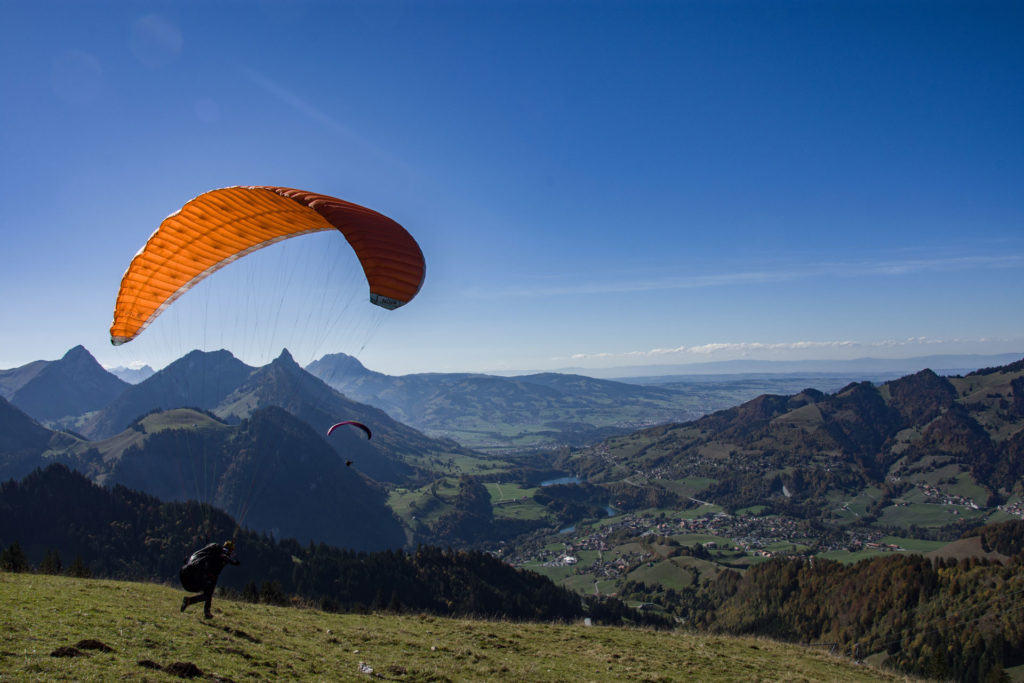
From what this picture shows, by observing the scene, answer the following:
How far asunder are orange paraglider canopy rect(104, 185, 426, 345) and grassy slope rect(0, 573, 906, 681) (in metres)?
8.56

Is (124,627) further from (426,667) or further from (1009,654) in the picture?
(1009,654)

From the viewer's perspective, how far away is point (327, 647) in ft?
47.9

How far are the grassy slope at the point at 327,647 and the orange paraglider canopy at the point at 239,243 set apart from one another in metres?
8.56

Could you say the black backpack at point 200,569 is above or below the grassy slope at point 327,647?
above

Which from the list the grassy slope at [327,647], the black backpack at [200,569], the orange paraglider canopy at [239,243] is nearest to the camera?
the grassy slope at [327,647]

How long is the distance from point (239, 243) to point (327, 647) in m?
13.7

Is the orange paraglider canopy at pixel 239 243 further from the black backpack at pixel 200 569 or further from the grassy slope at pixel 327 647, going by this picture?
the grassy slope at pixel 327 647

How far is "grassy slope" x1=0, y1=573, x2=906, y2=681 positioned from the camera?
980cm

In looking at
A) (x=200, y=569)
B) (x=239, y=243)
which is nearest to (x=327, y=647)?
(x=200, y=569)

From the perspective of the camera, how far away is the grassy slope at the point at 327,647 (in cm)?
980

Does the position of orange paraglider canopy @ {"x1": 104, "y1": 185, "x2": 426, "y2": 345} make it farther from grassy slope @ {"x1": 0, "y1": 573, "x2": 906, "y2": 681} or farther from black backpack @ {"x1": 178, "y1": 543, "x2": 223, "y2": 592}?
grassy slope @ {"x1": 0, "y1": 573, "x2": 906, "y2": 681}

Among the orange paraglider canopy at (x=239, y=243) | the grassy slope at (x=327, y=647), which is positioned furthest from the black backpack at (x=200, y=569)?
the orange paraglider canopy at (x=239, y=243)

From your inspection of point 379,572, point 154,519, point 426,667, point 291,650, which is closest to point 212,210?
point 291,650

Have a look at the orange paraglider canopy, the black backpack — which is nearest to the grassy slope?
the black backpack
